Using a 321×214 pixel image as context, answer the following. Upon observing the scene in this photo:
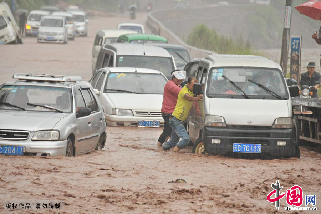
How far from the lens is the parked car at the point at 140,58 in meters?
23.6

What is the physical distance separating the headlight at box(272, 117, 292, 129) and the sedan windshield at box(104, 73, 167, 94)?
658 cm

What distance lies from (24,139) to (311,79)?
9.50m

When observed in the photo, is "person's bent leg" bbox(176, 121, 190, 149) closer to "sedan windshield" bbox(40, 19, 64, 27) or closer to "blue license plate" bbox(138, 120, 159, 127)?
"blue license plate" bbox(138, 120, 159, 127)

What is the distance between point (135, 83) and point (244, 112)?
22.3ft

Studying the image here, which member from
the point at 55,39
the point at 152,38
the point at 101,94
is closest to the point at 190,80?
the point at 101,94

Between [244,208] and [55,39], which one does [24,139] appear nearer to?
[244,208]

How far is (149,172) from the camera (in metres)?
12.7

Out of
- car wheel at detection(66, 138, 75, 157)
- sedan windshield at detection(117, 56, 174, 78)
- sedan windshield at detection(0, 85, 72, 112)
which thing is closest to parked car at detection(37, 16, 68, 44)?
sedan windshield at detection(117, 56, 174, 78)

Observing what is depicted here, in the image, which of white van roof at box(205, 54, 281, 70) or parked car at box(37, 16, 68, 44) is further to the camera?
parked car at box(37, 16, 68, 44)

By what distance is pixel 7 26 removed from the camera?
51312 mm

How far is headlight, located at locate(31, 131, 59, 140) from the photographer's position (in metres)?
13.0

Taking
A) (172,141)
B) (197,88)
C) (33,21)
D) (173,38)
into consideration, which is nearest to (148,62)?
(172,141)

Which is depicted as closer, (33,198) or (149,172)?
(33,198)

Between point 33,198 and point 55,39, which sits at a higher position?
Result: point 33,198
